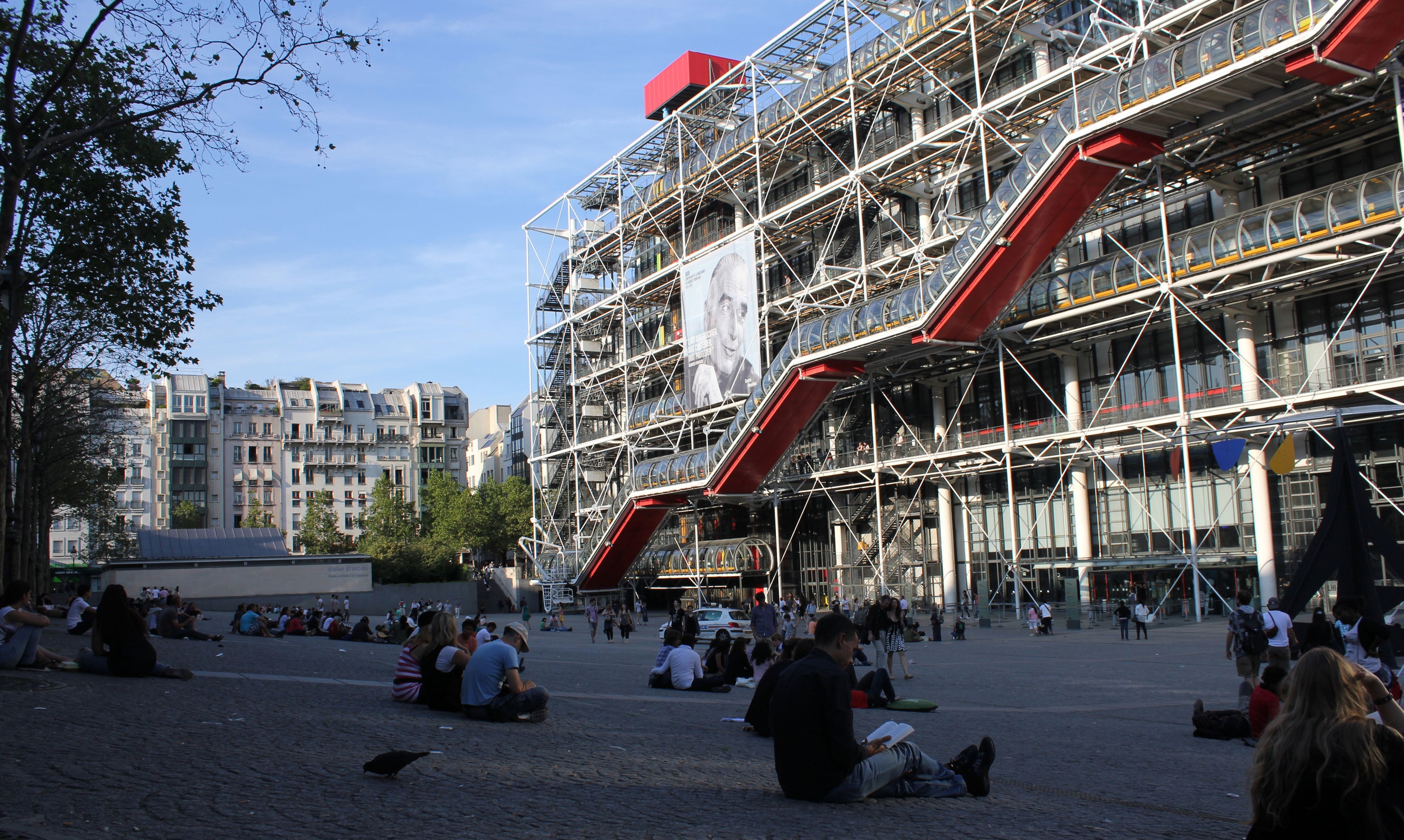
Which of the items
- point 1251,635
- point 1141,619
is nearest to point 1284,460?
point 1141,619

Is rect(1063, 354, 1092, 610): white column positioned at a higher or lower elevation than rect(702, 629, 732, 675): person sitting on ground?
higher

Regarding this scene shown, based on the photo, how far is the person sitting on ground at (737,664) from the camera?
14.7 m

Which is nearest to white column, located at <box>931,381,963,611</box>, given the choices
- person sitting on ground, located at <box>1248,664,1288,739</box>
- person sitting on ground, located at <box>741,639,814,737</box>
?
person sitting on ground, located at <box>741,639,814,737</box>

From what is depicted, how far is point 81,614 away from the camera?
65.8 ft

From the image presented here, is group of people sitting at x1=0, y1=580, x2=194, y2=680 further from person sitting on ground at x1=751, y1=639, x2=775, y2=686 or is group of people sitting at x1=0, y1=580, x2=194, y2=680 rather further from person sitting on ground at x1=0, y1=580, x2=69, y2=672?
person sitting on ground at x1=751, y1=639, x2=775, y2=686

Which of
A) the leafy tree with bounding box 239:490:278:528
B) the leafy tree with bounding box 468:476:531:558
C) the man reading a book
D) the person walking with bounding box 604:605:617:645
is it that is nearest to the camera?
the man reading a book

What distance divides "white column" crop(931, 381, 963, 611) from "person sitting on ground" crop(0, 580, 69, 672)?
1100 inches

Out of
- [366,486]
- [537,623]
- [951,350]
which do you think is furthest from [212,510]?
[951,350]

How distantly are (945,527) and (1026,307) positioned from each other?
875cm

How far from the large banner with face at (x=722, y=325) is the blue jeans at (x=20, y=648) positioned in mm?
27687

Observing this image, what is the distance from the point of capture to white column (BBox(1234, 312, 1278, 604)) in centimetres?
2642

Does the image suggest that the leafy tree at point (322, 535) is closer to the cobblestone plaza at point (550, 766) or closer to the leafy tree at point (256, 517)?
the leafy tree at point (256, 517)

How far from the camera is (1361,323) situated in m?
25.6

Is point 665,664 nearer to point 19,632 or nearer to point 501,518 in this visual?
point 19,632
